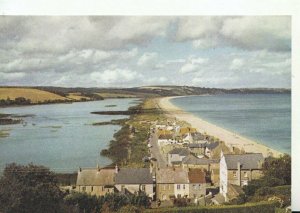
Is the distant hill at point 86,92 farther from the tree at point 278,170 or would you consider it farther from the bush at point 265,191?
the bush at point 265,191

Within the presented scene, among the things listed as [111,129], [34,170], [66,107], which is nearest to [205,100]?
[111,129]

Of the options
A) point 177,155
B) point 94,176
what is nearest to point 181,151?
point 177,155

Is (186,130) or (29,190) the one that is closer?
(29,190)

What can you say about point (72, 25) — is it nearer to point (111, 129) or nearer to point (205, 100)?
point (111, 129)

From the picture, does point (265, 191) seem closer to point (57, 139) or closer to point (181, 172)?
point (181, 172)

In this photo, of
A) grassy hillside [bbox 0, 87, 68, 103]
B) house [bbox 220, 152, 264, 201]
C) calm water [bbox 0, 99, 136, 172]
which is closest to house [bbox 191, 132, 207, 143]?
house [bbox 220, 152, 264, 201]
